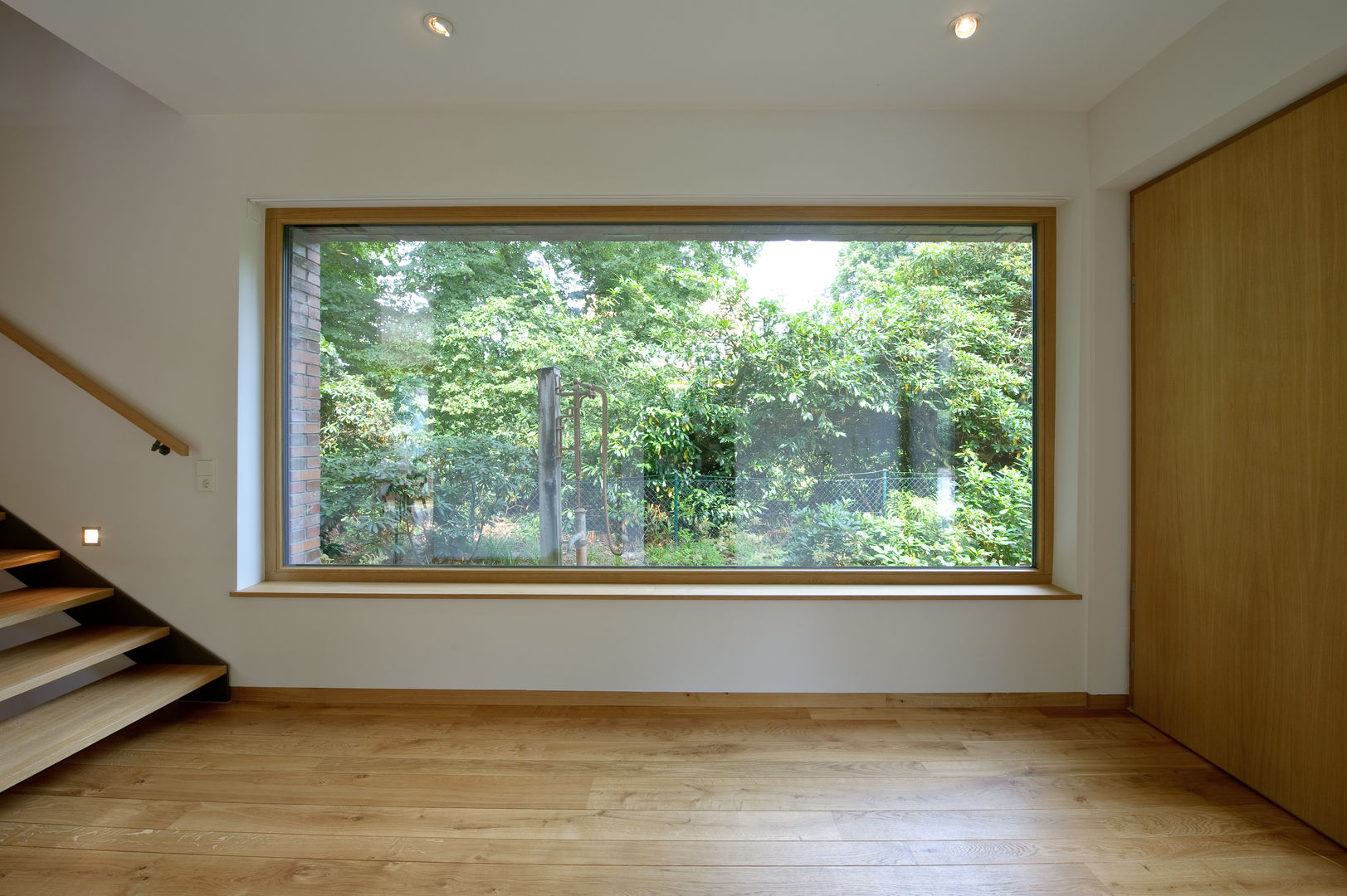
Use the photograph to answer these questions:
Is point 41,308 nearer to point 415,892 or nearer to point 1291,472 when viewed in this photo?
point 415,892

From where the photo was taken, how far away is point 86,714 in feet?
7.23

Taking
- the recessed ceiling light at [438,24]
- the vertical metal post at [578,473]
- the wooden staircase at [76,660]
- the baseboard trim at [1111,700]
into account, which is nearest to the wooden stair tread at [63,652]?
the wooden staircase at [76,660]

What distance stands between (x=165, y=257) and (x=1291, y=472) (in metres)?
4.29

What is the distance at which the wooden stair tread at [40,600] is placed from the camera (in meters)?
2.30

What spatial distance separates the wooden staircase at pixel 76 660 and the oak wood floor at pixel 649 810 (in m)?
0.17

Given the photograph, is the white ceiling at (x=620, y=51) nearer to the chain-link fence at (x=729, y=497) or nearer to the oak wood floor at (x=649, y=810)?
the chain-link fence at (x=729, y=497)

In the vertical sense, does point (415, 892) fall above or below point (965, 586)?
below

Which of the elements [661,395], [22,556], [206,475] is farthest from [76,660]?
[661,395]

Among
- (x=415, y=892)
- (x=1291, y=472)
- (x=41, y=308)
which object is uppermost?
(x=41, y=308)

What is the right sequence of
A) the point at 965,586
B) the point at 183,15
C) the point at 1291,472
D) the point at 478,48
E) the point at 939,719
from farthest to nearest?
the point at 965,586, the point at 939,719, the point at 478,48, the point at 183,15, the point at 1291,472

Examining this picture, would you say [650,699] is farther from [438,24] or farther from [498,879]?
[438,24]

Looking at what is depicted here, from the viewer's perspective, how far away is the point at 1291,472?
6.18 ft

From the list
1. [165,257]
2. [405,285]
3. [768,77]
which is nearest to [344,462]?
[405,285]

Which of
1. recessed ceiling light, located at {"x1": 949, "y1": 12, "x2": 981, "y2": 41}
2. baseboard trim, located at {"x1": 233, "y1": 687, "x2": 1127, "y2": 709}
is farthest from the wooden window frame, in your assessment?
recessed ceiling light, located at {"x1": 949, "y1": 12, "x2": 981, "y2": 41}
